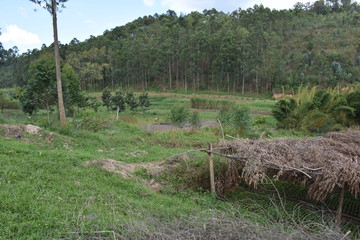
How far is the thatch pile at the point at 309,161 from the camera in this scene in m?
4.64

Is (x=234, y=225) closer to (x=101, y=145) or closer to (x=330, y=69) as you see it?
(x=101, y=145)

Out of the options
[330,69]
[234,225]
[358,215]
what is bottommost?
[358,215]

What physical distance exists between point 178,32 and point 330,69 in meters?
23.7

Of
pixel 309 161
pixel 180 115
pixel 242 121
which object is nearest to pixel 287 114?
pixel 242 121

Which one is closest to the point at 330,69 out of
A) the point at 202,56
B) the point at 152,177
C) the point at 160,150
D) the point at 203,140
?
the point at 202,56

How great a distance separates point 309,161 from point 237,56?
3269cm

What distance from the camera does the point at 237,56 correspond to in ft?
119

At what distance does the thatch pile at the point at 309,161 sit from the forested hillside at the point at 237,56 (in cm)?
2953

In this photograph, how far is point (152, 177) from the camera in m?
6.79

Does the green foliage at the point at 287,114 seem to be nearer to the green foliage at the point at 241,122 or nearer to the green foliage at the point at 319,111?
the green foliage at the point at 319,111

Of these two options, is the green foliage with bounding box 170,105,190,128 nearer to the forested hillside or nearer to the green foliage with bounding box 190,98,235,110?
the green foliage with bounding box 190,98,235,110

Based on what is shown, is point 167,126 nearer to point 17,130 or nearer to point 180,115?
point 180,115

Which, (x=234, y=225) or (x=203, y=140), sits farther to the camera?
(x=203, y=140)

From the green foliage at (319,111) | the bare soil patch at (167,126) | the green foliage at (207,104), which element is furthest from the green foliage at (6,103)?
the green foliage at (319,111)
